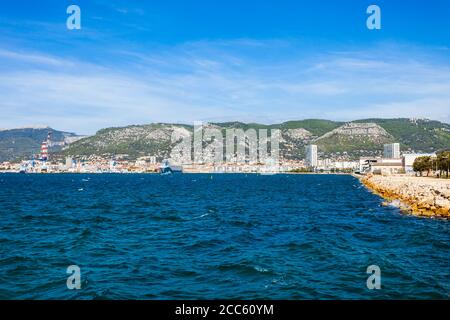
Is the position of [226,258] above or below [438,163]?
below

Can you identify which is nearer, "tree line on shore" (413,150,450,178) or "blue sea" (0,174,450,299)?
"blue sea" (0,174,450,299)

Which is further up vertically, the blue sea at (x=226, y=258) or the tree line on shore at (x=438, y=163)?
the tree line on shore at (x=438, y=163)

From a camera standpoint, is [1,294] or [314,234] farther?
[314,234]

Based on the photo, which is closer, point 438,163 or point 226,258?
point 226,258

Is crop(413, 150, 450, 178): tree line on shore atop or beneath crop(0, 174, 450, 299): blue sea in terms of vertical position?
atop

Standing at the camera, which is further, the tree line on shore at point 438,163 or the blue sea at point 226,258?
the tree line on shore at point 438,163
